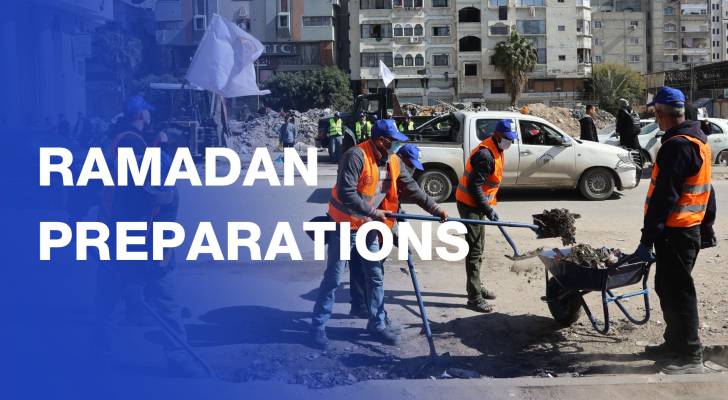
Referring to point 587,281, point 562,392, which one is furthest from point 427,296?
point 562,392

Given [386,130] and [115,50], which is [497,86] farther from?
[386,130]

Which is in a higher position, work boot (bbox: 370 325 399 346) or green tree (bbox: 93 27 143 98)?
green tree (bbox: 93 27 143 98)

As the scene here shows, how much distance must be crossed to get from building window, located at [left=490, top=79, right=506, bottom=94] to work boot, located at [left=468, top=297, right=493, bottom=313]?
70539 mm

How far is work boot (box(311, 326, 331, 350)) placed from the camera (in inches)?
258

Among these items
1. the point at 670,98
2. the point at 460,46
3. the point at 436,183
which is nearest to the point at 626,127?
the point at 436,183

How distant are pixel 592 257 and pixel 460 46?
71.5m

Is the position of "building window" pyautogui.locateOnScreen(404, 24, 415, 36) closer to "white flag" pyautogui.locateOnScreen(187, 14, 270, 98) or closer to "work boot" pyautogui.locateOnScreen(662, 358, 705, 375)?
"white flag" pyautogui.locateOnScreen(187, 14, 270, 98)

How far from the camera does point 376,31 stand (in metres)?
74.2

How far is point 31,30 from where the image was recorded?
48.1m

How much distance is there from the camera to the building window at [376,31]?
73750 millimetres

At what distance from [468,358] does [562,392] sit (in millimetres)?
1179

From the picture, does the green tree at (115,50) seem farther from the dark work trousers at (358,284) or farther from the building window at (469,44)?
the dark work trousers at (358,284)

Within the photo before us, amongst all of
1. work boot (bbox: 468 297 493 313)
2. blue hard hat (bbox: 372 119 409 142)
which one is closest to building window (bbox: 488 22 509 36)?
work boot (bbox: 468 297 493 313)

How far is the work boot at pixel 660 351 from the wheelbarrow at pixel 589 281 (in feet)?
0.69
